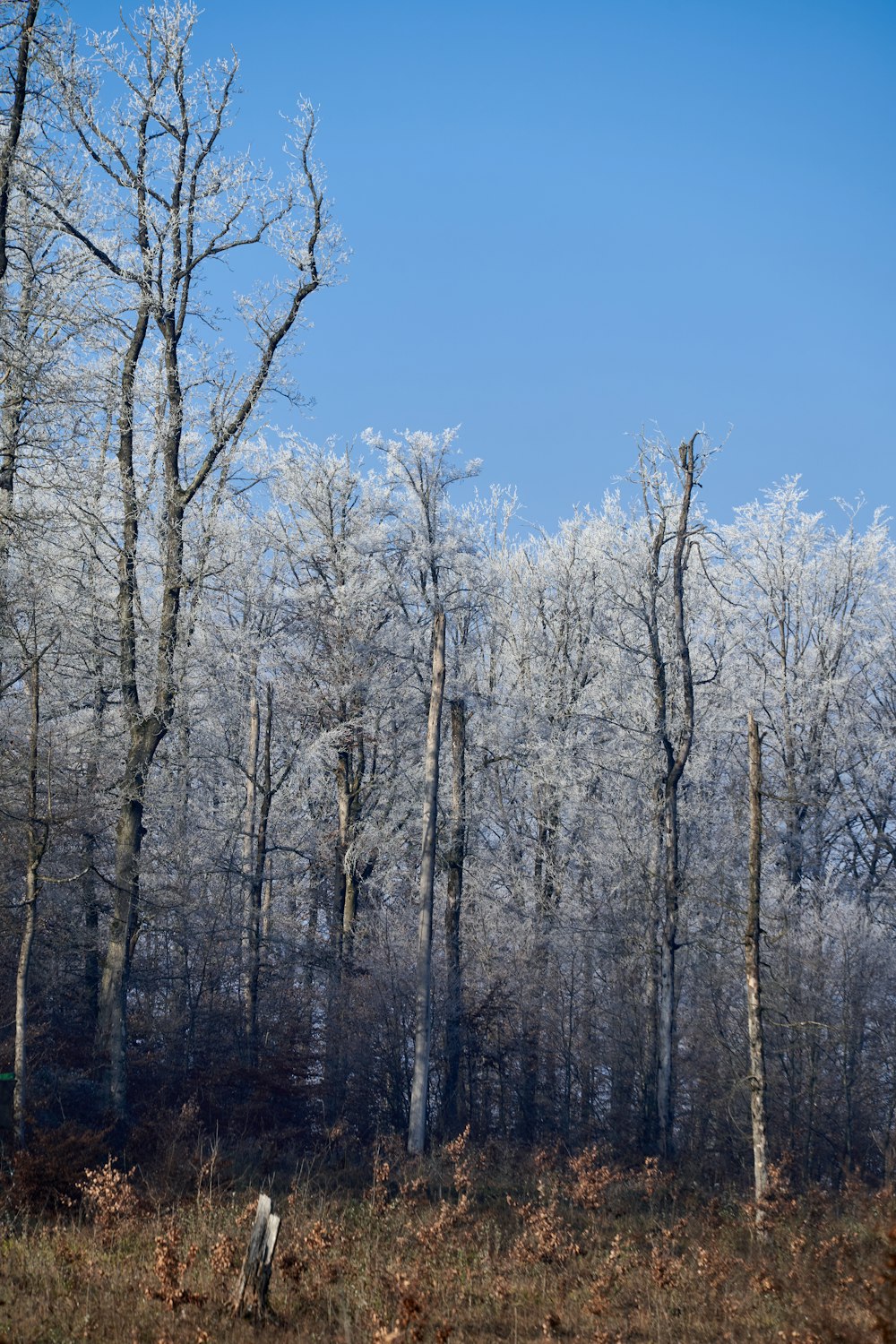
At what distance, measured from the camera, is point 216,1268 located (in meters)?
7.52

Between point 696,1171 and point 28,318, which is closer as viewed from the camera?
point 28,318

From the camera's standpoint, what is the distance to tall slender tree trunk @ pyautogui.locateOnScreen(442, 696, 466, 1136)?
19.5 metres

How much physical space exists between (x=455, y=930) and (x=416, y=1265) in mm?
11664

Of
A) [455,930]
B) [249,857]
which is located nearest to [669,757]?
[455,930]

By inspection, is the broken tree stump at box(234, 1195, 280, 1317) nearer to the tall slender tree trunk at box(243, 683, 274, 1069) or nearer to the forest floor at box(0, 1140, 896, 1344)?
the forest floor at box(0, 1140, 896, 1344)

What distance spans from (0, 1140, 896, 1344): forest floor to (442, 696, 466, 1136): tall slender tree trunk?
5.72 meters

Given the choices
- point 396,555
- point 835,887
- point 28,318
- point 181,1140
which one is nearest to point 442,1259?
point 181,1140

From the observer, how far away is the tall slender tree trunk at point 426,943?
16.5 m

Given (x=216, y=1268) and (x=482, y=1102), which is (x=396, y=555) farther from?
(x=216, y=1268)

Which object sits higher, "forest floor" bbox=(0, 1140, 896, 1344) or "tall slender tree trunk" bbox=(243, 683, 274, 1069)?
"tall slender tree trunk" bbox=(243, 683, 274, 1069)

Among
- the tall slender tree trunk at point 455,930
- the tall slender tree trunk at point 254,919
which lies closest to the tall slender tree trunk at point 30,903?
the tall slender tree trunk at point 254,919

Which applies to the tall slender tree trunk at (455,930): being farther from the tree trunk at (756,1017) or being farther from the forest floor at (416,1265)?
the tree trunk at (756,1017)

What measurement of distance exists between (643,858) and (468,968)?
4.93 meters

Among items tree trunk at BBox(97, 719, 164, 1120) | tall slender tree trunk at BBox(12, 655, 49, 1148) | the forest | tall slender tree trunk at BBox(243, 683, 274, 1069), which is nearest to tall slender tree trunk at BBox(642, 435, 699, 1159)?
the forest
